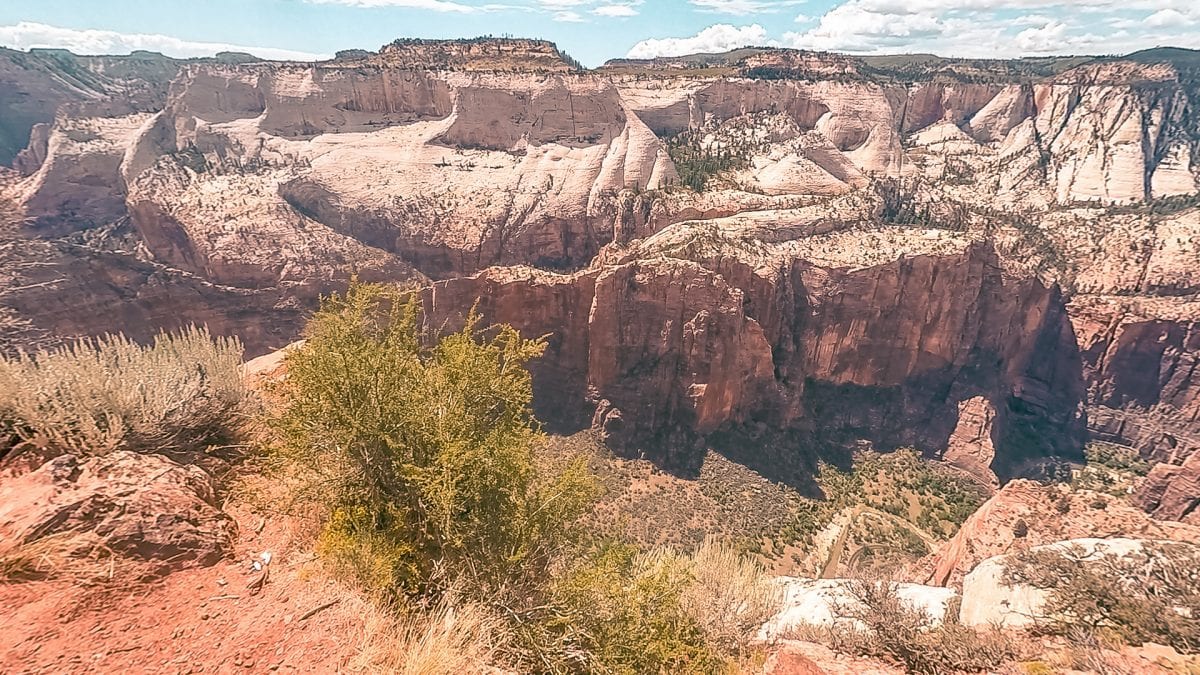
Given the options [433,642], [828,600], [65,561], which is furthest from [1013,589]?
[65,561]

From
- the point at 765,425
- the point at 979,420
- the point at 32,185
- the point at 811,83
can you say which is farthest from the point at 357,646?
the point at 811,83

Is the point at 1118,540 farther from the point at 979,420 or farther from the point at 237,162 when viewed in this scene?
the point at 237,162

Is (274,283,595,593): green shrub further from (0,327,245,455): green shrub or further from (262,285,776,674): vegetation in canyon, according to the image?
(0,327,245,455): green shrub

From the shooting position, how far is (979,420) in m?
34.8

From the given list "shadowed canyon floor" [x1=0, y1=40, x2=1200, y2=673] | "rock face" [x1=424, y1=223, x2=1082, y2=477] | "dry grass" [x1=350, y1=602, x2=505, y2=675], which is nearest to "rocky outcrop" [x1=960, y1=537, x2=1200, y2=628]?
"shadowed canyon floor" [x1=0, y1=40, x2=1200, y2=673]

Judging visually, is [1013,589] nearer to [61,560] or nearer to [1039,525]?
[1039,525]

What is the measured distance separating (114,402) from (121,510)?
203 centimetres

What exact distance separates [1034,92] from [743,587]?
97.4 metres

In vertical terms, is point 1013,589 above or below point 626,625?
below

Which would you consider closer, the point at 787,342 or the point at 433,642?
the point at 433,642

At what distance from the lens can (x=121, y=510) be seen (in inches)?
195

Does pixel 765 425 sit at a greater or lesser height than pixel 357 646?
lesser

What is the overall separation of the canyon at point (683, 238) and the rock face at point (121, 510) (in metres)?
26.3

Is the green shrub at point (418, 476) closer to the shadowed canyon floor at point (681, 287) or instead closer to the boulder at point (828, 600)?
the shadowed canyon floor at point (681, 287)
